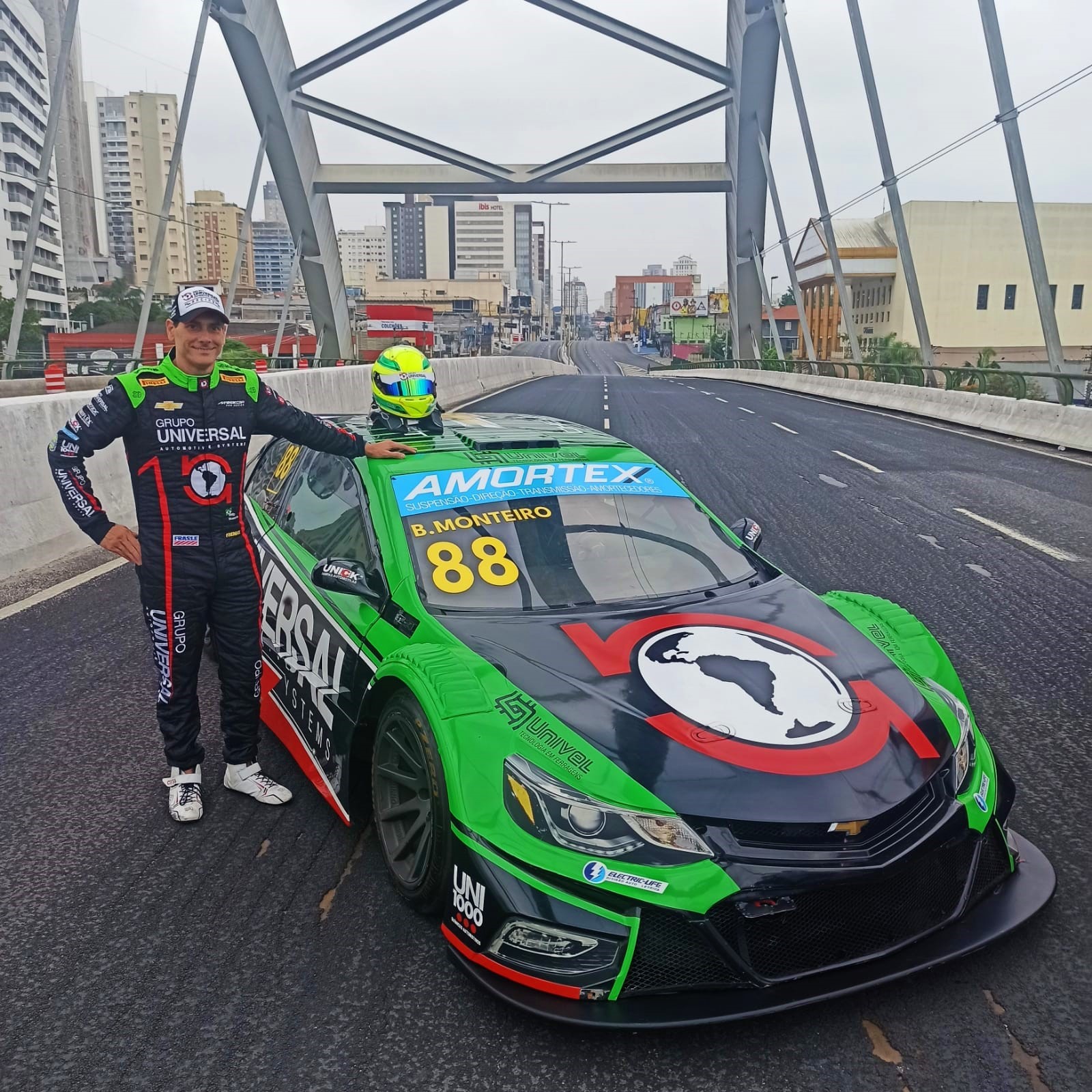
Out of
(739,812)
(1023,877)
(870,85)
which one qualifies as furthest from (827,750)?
(870,85)

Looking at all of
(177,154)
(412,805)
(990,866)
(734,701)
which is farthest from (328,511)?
(177,154)

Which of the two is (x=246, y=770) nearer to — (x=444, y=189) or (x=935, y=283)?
(x=444, y=189)

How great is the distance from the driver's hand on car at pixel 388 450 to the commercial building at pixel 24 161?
3981 inches

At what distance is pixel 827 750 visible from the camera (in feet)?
9.37

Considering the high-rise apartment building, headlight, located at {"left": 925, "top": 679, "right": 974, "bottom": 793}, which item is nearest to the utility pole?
→ headlight, located at {"left": 925, "top": 679, "right": 974, "bottom": 793}

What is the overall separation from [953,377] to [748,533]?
20.2m

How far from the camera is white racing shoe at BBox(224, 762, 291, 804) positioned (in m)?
3.94

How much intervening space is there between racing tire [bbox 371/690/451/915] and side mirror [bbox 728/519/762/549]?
1.84 metres

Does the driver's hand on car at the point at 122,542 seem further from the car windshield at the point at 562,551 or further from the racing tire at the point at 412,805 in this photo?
the racing tire at the point at 412,805

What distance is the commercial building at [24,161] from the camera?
96938 millimetres

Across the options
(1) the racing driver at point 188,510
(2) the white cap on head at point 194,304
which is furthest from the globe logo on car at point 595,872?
(2) the white cap on head at point 194,304

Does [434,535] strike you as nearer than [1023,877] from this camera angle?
No

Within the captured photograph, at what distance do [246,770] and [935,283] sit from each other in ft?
283

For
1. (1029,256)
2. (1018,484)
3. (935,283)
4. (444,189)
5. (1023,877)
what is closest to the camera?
(1023,877)
